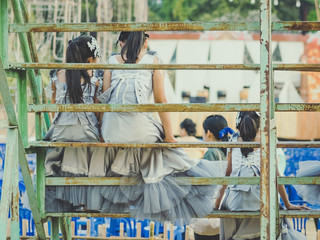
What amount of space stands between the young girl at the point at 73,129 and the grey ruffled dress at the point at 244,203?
986 millimetres

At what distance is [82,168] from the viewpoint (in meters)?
3.86

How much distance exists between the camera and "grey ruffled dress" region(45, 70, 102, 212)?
3.86 metres

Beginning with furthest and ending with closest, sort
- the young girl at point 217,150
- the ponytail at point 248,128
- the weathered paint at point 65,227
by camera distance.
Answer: the young girl at point 217,150
the weathered paint at point 65,227
the ponytail at point 248,128

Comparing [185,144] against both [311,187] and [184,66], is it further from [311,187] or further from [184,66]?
[311,187]

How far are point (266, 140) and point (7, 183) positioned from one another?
1.39 m

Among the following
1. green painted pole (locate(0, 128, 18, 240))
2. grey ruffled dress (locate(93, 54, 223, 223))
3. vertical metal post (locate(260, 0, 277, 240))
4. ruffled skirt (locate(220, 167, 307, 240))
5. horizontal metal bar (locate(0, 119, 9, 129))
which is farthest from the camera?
ruffled skirt (locate(220, 167, 307, 240))

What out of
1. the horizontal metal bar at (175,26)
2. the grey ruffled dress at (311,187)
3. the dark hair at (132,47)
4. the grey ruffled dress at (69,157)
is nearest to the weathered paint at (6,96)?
the horizontal metal bar at (175,26)

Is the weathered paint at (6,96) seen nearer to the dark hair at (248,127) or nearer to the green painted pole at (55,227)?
the green painted pole at (55,227)

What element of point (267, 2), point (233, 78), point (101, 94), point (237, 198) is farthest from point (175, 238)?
point (233, 78)

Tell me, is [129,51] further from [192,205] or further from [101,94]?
[192,205]

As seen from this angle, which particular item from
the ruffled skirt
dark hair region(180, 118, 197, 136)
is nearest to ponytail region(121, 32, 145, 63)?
the ruffled skirt

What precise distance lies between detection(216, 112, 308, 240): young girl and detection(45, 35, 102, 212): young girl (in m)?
0.98

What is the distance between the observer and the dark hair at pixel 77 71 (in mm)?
3996

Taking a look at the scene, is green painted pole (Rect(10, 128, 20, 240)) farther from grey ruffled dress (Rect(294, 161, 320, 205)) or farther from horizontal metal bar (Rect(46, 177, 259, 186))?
grey ruffled dress (Rect(294, 161, 320, 205))
